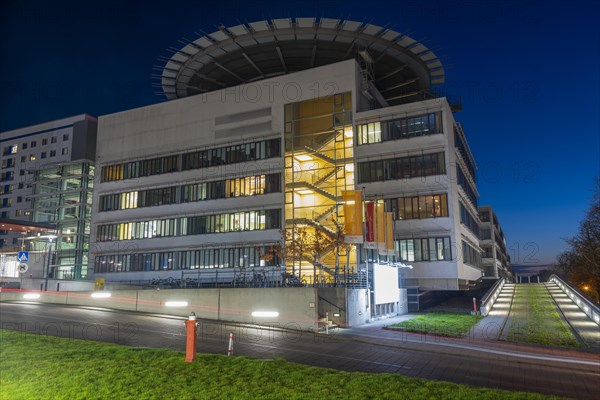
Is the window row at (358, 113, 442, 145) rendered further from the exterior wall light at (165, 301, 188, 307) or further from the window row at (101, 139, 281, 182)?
the exterior wall light at (165, 301, 188, 307)

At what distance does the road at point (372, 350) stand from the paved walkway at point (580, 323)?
359 cm

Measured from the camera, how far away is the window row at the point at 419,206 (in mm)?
42938

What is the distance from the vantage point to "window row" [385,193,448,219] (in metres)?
42.9

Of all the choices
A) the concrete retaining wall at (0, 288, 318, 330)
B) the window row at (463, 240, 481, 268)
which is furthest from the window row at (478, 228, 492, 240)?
the concrete retaining wall at (0, 288, 318, 330)

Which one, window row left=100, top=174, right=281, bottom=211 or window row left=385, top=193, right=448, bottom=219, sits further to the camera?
A: window row left=100, top=174, right=281, bottom=211

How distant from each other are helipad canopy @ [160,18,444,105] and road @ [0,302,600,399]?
109 ft

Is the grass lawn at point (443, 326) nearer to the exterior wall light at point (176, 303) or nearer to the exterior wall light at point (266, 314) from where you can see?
the exterior wall light at point (266, 314)

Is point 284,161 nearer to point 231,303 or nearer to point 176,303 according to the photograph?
point 176,303

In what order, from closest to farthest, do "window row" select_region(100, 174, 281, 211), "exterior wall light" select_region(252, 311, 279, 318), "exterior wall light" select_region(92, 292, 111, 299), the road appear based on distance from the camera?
1. the road
2. "exterior wall light" select_region(252, 311, 279, 318)
3. "exterior wall light" select_region(92, 292, 111, 299)
4. "window row" select_region(100, 174, 281, 211)

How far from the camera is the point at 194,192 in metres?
55.5

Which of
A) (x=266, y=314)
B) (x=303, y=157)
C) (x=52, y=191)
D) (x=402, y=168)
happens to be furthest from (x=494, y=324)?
(x=52, y=191)

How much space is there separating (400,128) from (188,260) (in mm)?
27614

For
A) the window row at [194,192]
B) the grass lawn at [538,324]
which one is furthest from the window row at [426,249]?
the window row at [194,192]

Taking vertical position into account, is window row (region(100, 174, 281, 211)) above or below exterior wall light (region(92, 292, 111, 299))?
above
